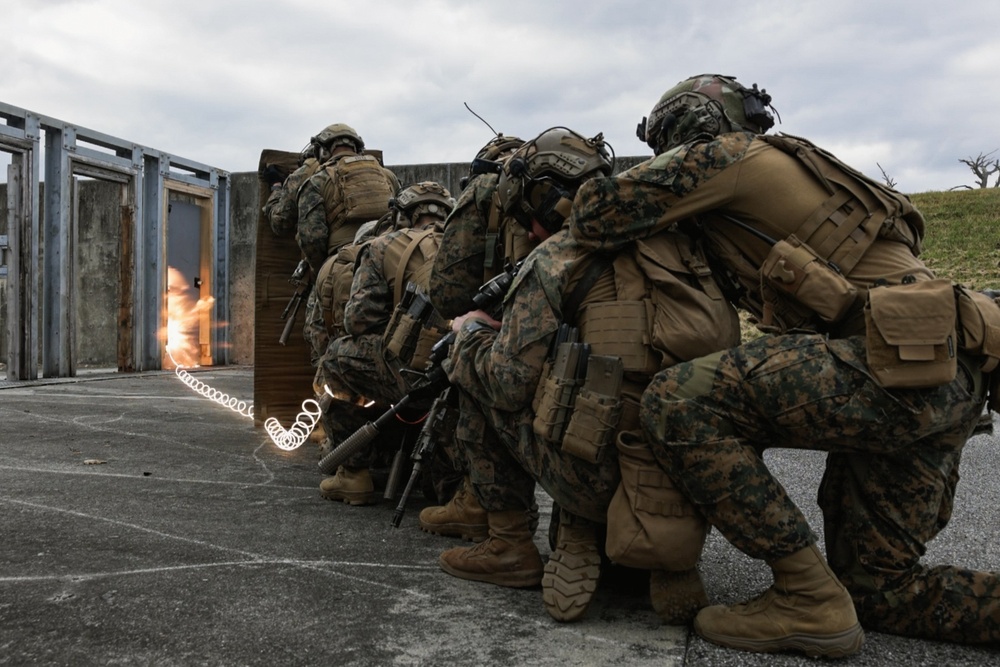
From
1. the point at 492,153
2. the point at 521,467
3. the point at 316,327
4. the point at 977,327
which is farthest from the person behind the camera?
the point at 316,327

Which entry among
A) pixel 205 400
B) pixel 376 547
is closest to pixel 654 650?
pixel 376 547

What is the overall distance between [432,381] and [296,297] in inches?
124

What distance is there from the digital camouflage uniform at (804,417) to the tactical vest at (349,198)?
11.7ft

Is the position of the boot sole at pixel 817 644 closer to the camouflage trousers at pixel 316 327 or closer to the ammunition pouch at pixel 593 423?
the ammunition pouch at pixel 593 423

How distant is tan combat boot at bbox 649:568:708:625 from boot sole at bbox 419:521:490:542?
121 centimetres

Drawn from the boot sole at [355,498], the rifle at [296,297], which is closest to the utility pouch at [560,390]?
the boot sole at [355,498]

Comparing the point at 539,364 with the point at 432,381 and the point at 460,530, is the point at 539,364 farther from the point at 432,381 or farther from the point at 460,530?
the point at 460,530

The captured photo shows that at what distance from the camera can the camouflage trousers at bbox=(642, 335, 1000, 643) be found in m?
2.20

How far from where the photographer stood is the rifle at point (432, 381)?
310 cm

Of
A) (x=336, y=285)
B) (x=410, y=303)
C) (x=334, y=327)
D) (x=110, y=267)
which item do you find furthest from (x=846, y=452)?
(x=110, y=267)

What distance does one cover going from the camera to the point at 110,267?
537 inches

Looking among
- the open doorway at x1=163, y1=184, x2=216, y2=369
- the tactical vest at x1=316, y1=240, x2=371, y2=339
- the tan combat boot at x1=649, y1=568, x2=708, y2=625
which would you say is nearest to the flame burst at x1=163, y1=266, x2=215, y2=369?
the open doorway at x1=163, y1=184, x2=216, y2=369

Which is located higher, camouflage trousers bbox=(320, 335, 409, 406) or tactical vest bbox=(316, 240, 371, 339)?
tactical vest bbox=(316, 240, 371, 339)

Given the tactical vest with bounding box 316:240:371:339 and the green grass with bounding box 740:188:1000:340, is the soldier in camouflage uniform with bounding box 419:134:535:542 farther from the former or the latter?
the green grass with bounding box 740:188:1000:340
